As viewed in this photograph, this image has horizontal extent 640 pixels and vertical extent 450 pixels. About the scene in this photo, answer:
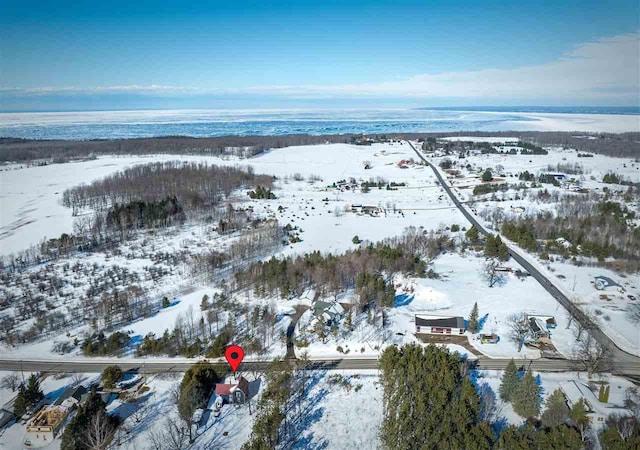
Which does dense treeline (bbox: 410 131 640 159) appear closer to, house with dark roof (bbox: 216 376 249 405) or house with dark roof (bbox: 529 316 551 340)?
house with dark roof (bbox: 529 316 551 340)

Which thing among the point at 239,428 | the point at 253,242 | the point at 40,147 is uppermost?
the point at 40,147

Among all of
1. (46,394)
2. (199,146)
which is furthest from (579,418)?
(199,146)

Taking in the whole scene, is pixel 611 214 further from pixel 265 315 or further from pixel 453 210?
pixel 265 315

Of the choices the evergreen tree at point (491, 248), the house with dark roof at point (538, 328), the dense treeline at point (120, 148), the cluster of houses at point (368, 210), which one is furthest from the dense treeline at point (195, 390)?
the dense treeline at point (120, 148)

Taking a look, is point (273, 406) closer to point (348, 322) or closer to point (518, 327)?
point (348, 322)

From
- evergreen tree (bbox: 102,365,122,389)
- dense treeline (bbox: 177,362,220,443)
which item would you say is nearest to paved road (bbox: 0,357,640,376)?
evergreen tree (bbox: 102,365,122,389)

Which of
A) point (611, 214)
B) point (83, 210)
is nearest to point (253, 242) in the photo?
point (83, 210)

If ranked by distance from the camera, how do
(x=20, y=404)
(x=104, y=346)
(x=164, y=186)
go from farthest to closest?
(x=164, y=186), (x=104, y=346), (x=20, y=404)
